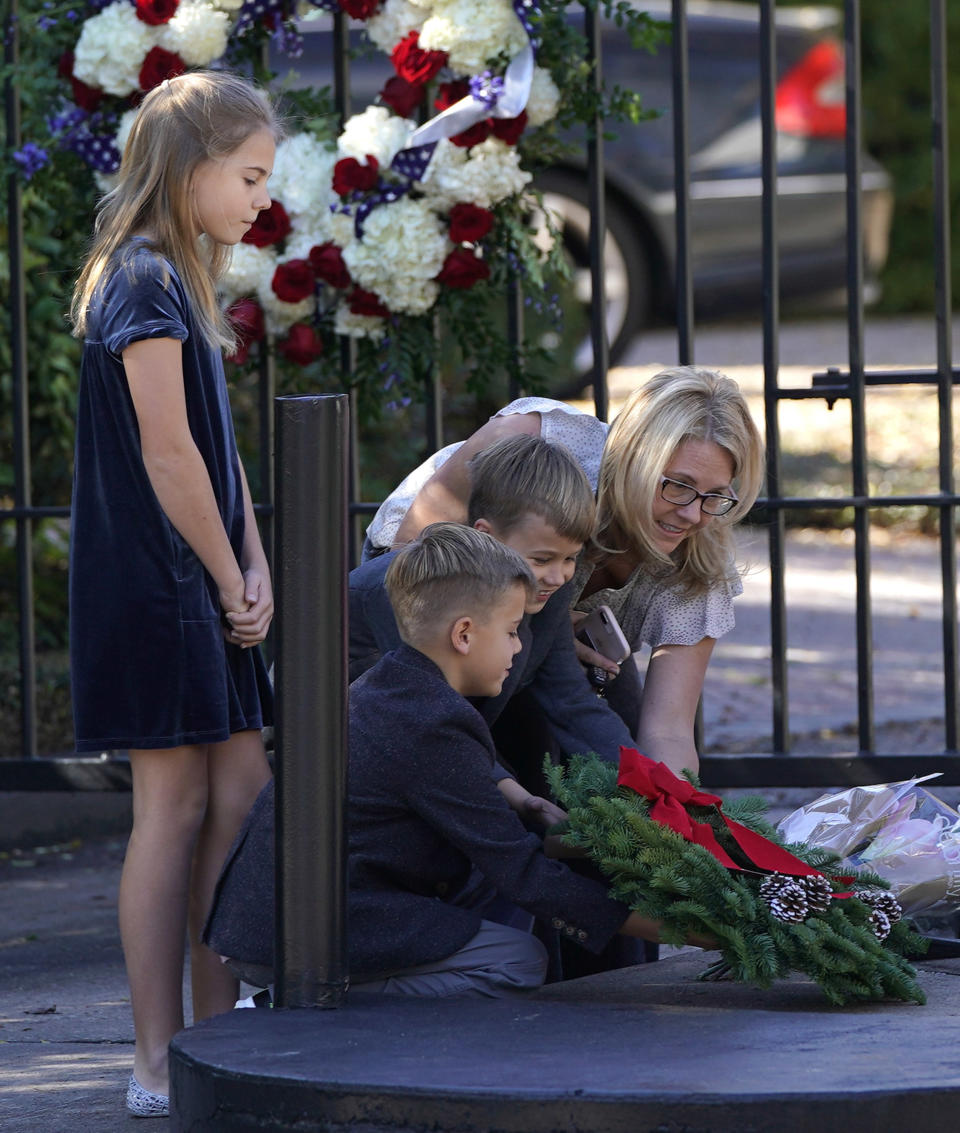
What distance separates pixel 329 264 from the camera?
12.4 ft

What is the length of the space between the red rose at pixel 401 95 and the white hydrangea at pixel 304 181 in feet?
0.56

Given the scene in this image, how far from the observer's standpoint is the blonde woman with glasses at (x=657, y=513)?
299 cm

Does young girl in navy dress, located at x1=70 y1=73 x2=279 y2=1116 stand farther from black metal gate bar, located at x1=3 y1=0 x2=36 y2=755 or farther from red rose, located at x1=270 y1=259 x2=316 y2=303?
black metal gate bar, located at x1=3 y1=0 x2=36 y2=755

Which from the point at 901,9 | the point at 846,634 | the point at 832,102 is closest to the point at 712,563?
the point at 846,634

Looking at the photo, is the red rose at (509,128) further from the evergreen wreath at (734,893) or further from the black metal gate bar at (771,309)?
the evergreen wreath at (734,893)

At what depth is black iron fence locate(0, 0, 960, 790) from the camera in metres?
3.89

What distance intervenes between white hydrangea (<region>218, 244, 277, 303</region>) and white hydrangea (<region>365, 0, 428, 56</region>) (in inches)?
20.2

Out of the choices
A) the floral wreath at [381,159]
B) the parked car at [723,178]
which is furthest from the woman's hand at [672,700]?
the parked car at [723,178]

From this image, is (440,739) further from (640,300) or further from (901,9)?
(901,9)

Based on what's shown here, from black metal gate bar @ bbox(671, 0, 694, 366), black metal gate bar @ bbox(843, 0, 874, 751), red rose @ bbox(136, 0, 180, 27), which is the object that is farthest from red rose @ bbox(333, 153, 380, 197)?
black metal gate bar @ bbox(843, 0, 874, 751)

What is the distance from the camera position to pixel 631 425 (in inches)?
119

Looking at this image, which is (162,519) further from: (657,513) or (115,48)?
(115,48)

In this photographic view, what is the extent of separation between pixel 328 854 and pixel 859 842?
120 cm

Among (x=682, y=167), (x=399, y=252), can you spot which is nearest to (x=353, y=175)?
(x=399, y=252)
